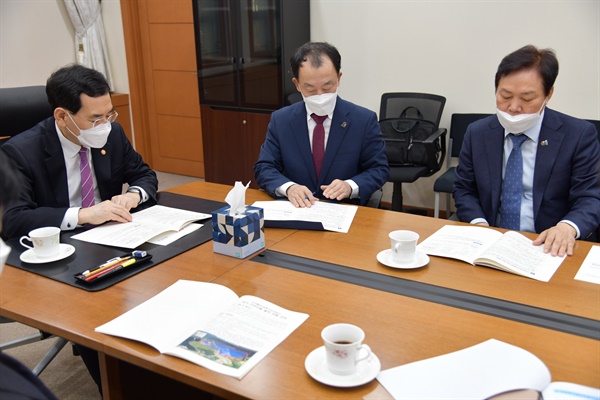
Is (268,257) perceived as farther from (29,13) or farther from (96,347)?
(29,13)

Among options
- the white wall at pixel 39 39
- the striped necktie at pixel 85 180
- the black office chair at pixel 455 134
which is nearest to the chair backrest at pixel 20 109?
the striped necktie at pixel 85 180

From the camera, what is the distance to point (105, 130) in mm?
2053

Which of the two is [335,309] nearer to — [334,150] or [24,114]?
[334,150]

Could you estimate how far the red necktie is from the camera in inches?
94.7

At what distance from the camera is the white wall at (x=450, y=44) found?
337cm

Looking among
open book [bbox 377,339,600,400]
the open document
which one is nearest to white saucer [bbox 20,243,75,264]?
the open document

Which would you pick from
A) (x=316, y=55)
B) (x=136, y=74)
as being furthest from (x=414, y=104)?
(x=136, y=74)

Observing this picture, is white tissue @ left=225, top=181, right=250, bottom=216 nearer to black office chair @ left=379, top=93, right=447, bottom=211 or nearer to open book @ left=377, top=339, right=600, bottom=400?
open book @ left=377, top=339, right=600, bottom=400

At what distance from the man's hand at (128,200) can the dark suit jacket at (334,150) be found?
1.74 ft

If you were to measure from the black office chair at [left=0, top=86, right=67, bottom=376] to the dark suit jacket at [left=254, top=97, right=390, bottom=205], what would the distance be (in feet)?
3.11

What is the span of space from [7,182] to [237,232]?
0.83 meters

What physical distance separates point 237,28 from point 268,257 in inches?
115

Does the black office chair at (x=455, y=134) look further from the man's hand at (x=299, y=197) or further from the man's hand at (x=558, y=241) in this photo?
the man's hand at (x=558, y=241)

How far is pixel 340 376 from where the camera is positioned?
40.9 inches
